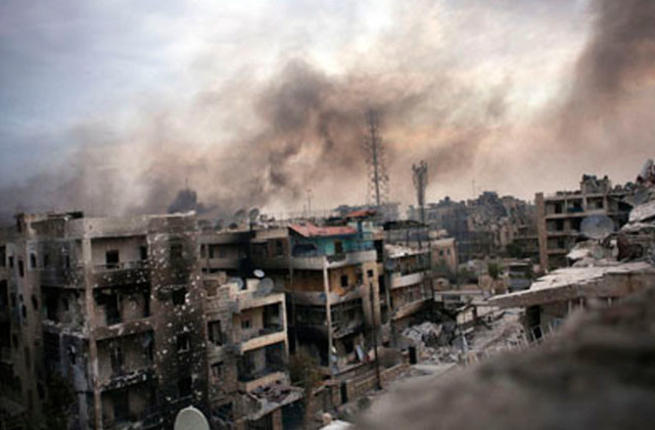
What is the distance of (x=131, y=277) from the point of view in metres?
21.9

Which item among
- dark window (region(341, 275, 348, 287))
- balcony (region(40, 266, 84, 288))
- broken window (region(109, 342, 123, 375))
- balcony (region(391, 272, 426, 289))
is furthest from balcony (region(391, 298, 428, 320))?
balcony (region(40, 266, 84, 288))

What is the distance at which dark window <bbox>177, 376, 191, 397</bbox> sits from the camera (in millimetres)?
22766

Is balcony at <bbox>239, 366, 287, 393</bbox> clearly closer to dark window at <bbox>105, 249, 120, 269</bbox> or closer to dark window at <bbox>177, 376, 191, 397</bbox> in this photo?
dark window at <bbox>177, 376, 191, 397</bbox>

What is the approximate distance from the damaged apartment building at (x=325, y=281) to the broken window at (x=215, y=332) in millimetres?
6206

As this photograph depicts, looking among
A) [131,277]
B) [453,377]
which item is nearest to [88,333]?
[131,277]

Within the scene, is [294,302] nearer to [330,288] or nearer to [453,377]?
[330,288]

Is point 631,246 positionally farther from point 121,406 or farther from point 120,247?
point 121,406

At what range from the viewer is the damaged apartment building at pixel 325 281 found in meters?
29.2

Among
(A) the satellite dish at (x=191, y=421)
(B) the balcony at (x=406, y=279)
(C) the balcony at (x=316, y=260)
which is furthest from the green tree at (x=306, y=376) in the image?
(B) the balcony at (x=406, y=279)

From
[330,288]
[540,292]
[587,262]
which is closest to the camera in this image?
[540,292]

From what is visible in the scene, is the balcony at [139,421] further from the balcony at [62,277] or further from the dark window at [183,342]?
the balcony at [62,277]

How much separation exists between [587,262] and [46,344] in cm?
2175

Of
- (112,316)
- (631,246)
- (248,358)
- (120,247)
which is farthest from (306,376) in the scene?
(631,246)

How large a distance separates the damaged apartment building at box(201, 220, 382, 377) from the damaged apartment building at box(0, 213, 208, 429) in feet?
24.8
